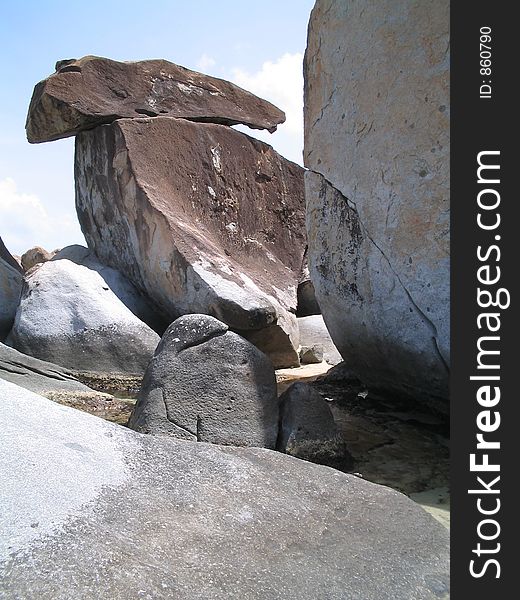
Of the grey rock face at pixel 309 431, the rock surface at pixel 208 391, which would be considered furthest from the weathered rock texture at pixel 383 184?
the rock surface at pixel 208 391

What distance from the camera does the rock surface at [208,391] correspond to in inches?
112

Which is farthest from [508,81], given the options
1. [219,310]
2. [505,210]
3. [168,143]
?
[168,143]

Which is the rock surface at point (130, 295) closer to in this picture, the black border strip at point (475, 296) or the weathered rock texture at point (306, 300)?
the weathered rock texture at point (306, 300)

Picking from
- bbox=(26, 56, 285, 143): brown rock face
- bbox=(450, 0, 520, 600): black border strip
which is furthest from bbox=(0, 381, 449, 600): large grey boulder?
bbox=(26, 56, 285, 143): brown rock face

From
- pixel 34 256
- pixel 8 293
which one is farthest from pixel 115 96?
pixel 34 256

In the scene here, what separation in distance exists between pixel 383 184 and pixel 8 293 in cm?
414

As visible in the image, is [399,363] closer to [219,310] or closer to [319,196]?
[319,196]

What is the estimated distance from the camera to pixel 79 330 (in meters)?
5.05

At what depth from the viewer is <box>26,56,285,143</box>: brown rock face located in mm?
5566

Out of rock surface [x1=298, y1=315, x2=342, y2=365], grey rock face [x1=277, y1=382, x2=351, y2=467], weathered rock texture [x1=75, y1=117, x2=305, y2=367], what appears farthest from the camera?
Answer: rock surface [x1=298, y1=315, x2=342, y2=365]

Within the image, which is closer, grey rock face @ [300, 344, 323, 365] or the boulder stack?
the boulder stack

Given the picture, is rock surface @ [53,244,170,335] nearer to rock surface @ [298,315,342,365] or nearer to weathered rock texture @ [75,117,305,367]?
weathered rock texture @ [75,117,305,367]

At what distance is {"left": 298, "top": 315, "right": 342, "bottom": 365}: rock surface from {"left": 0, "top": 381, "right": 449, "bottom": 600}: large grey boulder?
3.76m

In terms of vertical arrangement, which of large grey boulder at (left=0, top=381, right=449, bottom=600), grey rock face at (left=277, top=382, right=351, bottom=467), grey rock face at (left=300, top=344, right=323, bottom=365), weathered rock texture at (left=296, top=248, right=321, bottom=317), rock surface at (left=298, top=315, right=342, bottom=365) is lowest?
large grey boulder at (left=0, top=381, right=449, bottom=600)
